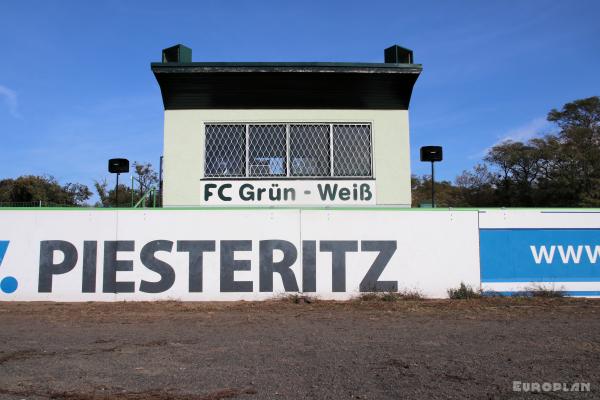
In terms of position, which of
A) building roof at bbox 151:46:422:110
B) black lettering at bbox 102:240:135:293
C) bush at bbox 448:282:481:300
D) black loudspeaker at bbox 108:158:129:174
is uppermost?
building roof at bbox 151:46:422:110

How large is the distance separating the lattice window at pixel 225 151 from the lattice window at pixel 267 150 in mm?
239

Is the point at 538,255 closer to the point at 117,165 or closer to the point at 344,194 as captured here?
the point at 344,194

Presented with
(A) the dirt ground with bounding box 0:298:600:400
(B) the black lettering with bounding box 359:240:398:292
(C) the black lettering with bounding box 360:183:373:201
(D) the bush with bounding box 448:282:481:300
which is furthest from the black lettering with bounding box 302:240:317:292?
(D) the bush with bounding box 448:282:481:300

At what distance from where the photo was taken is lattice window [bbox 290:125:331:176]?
13.6m

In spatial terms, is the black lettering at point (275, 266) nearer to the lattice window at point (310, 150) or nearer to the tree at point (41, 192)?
the lattice window at point (310, 150)

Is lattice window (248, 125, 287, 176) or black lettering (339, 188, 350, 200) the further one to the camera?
lattice window (248, 125, 287, 176)

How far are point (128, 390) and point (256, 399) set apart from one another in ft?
4.55

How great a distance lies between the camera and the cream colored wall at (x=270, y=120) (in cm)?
1340

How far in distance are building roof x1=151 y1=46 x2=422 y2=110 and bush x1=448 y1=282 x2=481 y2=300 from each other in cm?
496

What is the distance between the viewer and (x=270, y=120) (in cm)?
1364

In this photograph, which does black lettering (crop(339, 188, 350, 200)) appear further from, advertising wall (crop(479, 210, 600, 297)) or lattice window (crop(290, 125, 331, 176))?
advertising wall (crop(479, 210, 600, 297))

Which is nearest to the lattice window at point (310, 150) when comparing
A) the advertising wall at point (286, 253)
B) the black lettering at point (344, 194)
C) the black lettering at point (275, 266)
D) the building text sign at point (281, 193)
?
the building text sign at point (281, 193)

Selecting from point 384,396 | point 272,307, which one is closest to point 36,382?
point 384,396

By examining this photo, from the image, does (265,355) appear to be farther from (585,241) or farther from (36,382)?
(585,241)
